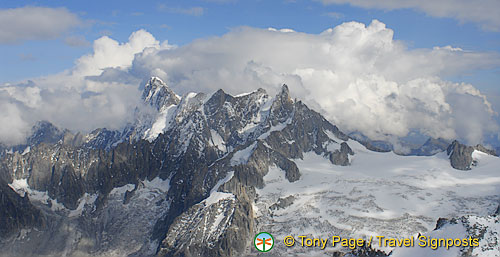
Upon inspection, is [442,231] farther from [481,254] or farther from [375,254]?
[375,254]

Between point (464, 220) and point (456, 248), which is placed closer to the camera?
point (456, 248)

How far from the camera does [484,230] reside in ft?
549

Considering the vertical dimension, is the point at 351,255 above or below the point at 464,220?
below

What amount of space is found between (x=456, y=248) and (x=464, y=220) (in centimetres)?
1799

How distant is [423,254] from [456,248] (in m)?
11.3

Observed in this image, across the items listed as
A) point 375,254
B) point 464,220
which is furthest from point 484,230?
point 375,254

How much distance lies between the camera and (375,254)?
16212 centimetres

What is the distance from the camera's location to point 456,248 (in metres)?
159

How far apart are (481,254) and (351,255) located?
42.0 metres

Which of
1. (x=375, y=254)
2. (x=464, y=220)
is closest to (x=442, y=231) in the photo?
(x=464, y=220)

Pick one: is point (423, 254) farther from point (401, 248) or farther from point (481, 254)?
point (481, 254)

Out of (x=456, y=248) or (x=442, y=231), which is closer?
(x=456, y=248)

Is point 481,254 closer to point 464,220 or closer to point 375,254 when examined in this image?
point 464,220

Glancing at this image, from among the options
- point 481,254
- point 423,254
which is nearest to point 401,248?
point 423,254
